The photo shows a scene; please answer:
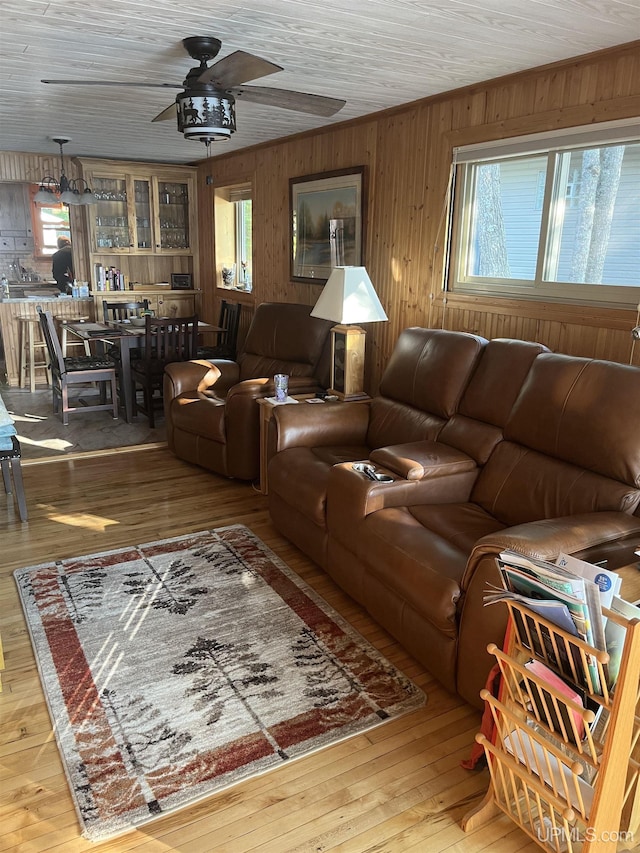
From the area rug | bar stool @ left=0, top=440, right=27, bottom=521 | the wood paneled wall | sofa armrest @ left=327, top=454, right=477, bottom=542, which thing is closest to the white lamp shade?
the wood paneled wall

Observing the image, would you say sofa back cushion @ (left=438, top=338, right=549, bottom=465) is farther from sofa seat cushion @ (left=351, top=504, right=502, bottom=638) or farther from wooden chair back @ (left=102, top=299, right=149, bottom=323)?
wooden chair back @ (left=102, top=299, right=149, bottom=323)

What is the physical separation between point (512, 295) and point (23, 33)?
101 inches

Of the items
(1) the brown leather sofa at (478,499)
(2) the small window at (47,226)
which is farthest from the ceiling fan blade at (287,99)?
(2) the small window at (47,226)

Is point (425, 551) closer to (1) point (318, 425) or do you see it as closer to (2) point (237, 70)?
(1) point (318, 425)

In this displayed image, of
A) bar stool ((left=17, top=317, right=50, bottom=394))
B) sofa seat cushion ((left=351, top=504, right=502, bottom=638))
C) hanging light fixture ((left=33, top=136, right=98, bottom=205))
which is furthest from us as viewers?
bar stool ((left=17, top=317, right=50, bottom=394))

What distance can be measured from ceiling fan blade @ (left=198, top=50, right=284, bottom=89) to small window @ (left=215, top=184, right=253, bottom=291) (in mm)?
4303

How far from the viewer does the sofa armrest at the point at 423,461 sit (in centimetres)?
283

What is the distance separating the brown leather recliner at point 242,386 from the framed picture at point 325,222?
0.44 m

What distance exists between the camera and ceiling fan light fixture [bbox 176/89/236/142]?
9.01 ft

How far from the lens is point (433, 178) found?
3.85 m

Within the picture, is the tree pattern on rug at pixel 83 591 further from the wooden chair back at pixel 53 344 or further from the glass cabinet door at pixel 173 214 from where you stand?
the glass cabinet door at pixel 173 214

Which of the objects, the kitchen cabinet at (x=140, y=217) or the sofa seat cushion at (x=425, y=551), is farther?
the kitchen cabinet at (x=140, y=217)

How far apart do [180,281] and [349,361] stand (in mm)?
4309

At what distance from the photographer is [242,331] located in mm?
6566
